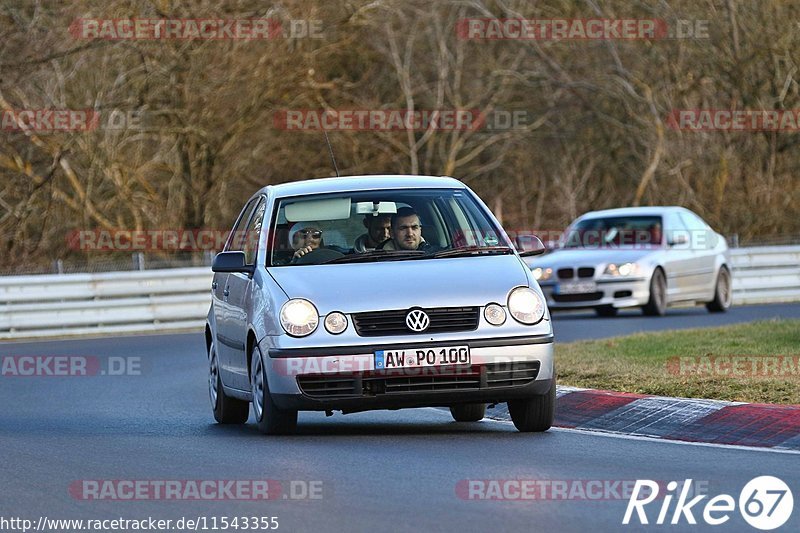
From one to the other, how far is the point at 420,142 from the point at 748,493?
30.0 m

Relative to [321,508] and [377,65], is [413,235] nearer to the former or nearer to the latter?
[321,508]

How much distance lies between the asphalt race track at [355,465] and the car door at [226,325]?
1.31ft

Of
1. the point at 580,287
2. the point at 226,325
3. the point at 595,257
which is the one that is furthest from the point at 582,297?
the point at 226,325

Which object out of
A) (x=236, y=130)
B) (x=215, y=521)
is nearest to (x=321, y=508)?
(x=215, y=521)

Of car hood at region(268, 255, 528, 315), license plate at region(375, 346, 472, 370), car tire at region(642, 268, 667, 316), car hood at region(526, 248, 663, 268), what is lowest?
car tire at region(642, 268, 667, 316)

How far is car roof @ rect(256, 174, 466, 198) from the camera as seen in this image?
38.5 ft

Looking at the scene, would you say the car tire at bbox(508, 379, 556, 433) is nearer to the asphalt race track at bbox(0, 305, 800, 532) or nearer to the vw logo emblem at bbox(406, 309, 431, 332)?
the asphalt race track at bbox(0, 305, 800, 532)

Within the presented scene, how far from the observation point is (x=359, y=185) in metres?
11.8

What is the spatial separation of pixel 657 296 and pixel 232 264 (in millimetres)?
14600

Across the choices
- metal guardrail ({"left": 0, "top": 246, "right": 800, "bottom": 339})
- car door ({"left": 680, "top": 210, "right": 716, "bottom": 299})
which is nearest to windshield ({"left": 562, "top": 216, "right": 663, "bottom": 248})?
car door ({"left": 680, "top": 210, "right": 716, "bottom": 299})

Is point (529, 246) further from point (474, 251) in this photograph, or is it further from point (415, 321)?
point (415, 321)

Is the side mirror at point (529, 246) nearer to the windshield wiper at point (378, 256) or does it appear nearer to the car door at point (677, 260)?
the windshield wiper at point (378, 256)

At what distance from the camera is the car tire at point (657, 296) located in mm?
25156

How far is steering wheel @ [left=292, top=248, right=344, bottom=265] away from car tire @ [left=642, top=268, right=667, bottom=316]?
14433 mm
